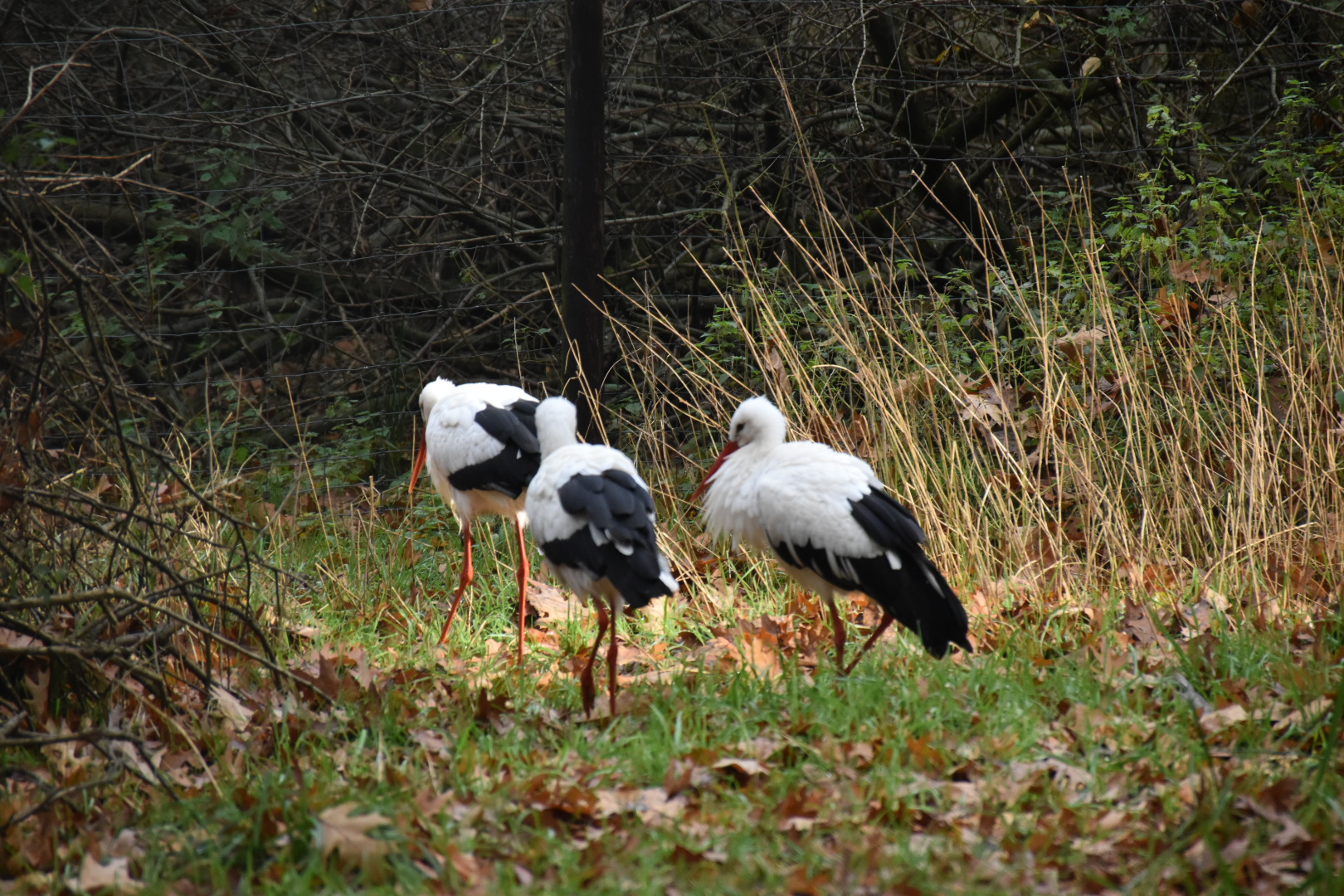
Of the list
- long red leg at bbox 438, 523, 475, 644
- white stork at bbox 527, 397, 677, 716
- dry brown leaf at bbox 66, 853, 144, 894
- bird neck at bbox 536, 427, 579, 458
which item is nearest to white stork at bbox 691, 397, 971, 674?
white stork at bbox 527, 397, 677, 716

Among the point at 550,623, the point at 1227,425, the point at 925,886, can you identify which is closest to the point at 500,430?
the point at 550,623

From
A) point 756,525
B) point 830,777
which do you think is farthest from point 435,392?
point 830,777

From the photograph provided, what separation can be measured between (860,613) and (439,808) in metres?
2.22

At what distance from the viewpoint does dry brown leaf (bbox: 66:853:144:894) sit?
2.43 metres

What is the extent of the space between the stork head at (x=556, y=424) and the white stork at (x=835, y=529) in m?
0.59

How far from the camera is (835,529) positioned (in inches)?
143

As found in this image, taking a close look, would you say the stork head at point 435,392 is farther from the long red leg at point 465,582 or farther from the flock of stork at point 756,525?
the flock of stork at point 756,525

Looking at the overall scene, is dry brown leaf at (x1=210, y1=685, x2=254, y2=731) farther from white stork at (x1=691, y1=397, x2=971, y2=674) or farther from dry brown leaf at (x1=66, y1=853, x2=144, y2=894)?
white stork at (x1=691, y1=397, x2=971, y2=674)

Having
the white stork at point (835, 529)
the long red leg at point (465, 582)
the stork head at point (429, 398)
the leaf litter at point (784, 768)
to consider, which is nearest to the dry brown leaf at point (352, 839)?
the leaf litter at point (784, 768)

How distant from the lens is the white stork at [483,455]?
4.57 meters

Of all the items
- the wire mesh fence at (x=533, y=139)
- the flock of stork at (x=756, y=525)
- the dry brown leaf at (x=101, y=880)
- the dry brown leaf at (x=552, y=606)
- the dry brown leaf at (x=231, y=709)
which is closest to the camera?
the dry brown leaf at (x=101, y=880)

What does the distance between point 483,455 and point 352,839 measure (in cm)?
227

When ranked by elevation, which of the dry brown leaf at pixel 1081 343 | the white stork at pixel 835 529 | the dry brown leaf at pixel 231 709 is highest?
the dry brown leaf at pixel 1081 343

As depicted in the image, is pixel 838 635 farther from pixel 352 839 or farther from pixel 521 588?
pixel 352 839
